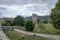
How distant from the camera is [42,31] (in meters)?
19.8

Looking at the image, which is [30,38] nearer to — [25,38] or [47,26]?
[25,38]

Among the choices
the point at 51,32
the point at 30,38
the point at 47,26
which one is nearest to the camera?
the point at 30,38

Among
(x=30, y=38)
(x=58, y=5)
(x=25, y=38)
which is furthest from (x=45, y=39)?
(x=58, y=5)

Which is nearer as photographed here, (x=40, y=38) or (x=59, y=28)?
(x=40, y=38)

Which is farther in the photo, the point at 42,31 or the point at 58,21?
the point at 42,31

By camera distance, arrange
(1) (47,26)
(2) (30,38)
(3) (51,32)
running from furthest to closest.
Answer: (1) (47,26) → (3) (51,32) → (2) (30,38)

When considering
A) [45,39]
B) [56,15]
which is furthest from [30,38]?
[56,15]

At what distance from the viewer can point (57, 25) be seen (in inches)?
681

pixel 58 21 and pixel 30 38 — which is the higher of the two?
pixel 58 21

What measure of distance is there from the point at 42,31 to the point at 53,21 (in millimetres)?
2513

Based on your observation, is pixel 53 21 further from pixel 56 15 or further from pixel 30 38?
pixel 30 38

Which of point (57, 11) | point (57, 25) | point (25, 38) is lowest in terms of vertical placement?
point (25, 38)

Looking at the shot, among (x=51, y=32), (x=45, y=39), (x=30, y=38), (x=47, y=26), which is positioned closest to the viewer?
(x=45, y=39)

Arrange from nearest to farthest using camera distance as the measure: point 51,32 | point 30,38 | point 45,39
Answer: point 45,39
point 30,38
point 51,32
